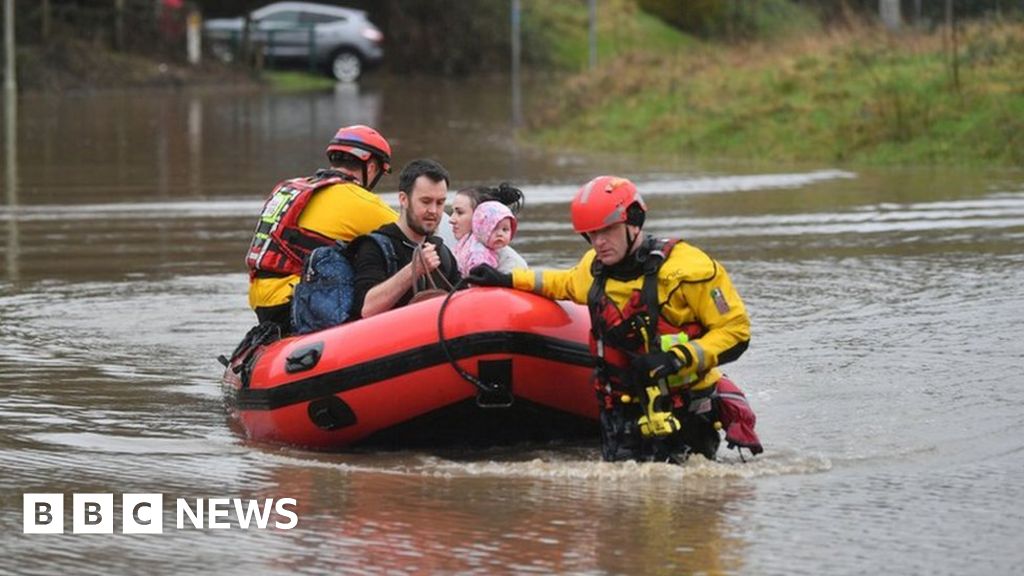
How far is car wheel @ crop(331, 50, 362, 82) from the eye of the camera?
48.4 m

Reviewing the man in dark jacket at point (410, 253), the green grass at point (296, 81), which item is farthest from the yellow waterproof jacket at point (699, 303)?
the green grass at point (296, 81)

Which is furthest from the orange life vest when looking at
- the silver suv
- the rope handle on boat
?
the silver suv

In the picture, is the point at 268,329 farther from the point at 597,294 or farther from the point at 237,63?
the point at 237,63

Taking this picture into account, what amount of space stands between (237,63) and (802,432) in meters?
37.9

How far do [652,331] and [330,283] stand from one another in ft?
6.05

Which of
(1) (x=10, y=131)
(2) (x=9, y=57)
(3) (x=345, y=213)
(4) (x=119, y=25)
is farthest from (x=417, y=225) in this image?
(4) (x=119, y=25)

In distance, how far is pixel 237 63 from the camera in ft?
152

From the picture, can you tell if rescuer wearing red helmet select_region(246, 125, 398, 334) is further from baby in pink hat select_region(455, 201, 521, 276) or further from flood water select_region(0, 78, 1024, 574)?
flood water select_region(0, 78, 1024, 574)

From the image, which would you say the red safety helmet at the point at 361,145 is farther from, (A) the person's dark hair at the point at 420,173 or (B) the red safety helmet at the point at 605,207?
(B) the red safety helmet at the point at 605,207

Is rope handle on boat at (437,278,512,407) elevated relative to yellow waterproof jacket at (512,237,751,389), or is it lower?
lower

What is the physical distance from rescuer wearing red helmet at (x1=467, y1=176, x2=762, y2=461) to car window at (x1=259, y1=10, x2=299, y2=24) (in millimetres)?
40328

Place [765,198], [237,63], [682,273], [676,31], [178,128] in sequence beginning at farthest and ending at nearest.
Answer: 1. [676,31]
2. [237,63]
3. [178,128]
4. [765,198]
5. [682,273]

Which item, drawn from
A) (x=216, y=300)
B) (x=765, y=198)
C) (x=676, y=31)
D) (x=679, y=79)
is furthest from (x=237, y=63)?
(x=216, y=300)

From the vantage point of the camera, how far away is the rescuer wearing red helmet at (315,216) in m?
9.65
